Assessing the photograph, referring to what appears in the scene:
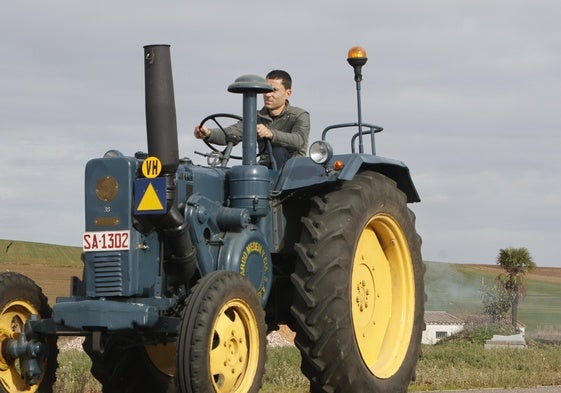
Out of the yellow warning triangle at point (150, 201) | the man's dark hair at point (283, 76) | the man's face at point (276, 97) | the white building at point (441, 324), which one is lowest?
the white building at point (441, 324)

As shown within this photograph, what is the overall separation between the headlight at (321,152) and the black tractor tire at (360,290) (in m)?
0.28

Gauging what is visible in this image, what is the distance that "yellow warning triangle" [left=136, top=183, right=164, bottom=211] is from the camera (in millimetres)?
6672

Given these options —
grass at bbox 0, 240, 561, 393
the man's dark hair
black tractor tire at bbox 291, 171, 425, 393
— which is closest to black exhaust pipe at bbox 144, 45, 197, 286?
black tractor tire at bbox 291, 171, 425, 393

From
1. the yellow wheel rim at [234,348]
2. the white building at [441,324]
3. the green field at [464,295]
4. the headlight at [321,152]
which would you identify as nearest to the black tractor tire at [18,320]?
the yellow wheel rim at [234,348]

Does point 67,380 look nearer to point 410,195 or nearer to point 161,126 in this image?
point 410,195

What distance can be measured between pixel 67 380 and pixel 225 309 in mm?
4745

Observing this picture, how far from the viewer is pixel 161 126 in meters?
6.55

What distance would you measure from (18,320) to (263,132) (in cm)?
221

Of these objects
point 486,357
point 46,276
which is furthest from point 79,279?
point 46,276

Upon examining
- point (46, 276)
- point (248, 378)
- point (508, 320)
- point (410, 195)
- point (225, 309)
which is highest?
point (410, 195)

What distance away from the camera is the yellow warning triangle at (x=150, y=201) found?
21.9 ft

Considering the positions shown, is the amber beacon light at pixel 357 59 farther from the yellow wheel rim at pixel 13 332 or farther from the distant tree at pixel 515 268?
the distant tree at pixel 515 268

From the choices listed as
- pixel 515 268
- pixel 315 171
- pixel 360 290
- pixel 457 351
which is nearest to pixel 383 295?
pixel 360 290

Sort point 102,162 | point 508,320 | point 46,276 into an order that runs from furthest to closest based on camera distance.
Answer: point 508,320, point 46,276, point 102,162
